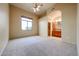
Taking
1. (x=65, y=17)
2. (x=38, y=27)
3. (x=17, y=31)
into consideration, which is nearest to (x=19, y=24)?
(x=17, y=31)

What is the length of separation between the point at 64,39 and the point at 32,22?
181 inches

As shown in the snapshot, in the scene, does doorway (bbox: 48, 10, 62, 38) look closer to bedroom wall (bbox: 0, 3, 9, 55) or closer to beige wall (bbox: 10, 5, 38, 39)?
beige wall (bbox: 10, 5, 38, 39)

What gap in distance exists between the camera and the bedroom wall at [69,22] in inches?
195

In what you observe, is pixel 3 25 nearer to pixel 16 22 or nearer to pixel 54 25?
pixel 16 22

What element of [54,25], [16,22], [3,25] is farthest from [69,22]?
[54,25]

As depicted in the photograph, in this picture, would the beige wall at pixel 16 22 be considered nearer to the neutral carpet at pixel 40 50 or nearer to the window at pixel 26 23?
the window at pixel 26 23

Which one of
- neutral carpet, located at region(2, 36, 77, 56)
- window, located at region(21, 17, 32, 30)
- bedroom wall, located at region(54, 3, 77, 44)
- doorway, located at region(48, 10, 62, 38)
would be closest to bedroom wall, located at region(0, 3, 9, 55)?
neutral carpet, located at region(2, 36, 77, 56)

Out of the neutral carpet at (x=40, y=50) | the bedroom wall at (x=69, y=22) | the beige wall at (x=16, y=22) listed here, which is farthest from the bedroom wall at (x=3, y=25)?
the bedroom wall at (x=69, y=22)

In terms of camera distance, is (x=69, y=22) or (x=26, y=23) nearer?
(x=69, y=22)

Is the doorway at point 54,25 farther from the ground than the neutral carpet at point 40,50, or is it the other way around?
the doorway at point 54,25

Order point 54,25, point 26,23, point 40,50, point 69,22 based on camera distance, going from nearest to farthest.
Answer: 1. point 40,50
2. point 69,22
3. point 26,23
4. point 54,25

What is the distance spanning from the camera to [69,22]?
5137mm

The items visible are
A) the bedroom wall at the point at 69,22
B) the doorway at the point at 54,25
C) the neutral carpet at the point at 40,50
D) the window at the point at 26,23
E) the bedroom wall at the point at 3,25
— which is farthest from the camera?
the doorway at the point at 54,25

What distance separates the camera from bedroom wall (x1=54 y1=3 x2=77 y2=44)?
16.3 ft
